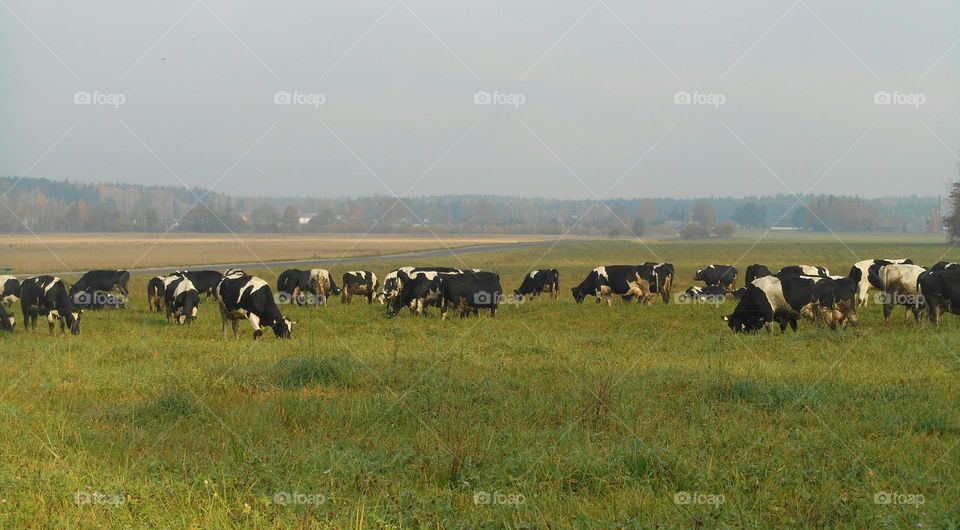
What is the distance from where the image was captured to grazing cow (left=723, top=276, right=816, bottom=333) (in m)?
18.4

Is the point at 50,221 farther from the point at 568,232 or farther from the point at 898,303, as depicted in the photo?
the point at 898,303

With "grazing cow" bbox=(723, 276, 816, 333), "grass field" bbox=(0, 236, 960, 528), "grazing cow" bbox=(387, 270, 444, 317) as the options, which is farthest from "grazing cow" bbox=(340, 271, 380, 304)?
"grazing cow" bbox=(723, 276, 816, 333)

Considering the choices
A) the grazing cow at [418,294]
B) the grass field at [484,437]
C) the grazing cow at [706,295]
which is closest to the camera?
the grass field at [484,437]

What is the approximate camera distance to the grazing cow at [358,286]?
31.1 meters

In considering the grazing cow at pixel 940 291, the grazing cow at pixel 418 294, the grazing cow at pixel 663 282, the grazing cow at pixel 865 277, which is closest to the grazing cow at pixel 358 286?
the grazing cow at pixel 418 294

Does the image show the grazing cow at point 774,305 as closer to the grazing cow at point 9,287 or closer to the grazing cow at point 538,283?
the grazing cow at point 538,283

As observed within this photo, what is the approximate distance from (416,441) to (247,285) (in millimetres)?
11484

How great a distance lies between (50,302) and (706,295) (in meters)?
22.1

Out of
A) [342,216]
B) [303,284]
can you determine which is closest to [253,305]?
[303,284]

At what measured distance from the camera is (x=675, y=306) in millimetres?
26125

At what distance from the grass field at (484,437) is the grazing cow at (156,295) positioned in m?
10.8

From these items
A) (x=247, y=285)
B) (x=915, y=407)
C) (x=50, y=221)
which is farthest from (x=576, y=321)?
(x=50, y=221)

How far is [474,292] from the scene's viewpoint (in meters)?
24.8

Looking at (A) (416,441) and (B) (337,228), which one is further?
(B) (337,228)
